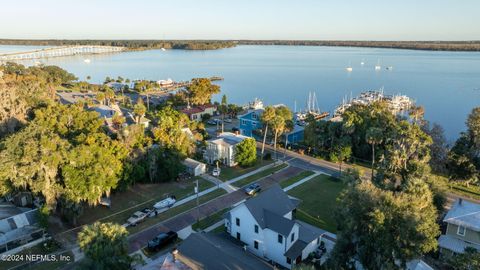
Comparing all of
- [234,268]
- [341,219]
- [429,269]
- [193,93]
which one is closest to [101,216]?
[234,268]

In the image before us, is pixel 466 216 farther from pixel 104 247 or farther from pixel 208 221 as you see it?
pixel 104 247

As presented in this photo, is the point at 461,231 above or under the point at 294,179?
above

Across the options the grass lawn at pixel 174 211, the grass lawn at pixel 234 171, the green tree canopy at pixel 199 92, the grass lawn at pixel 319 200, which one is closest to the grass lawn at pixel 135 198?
the grass lawn at pixel 174 211

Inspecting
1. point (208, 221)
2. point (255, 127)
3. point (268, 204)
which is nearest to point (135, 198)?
point (208, 221)

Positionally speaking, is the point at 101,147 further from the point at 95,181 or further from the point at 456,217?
the point at 456,217

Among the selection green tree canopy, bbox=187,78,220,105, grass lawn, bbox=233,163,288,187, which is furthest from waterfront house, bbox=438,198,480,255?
green tree canopy, bbox=187,78,220,105

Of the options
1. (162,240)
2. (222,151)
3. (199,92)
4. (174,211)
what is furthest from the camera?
(199,92)

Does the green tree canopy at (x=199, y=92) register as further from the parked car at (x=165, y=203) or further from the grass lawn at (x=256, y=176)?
the parked car at (x=165, y=203)
